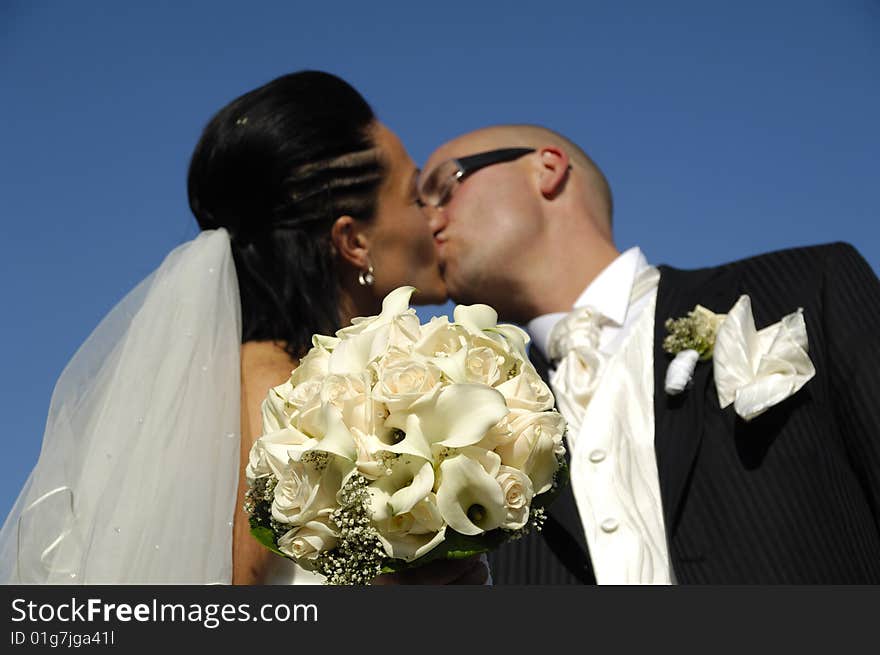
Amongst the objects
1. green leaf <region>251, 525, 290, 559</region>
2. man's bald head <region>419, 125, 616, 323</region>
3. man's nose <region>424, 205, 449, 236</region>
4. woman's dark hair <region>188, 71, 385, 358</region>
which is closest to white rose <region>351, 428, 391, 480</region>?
green leaf <region>251, 525, 290, 559</region>

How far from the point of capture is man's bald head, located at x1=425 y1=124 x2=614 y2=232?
567 centimetres

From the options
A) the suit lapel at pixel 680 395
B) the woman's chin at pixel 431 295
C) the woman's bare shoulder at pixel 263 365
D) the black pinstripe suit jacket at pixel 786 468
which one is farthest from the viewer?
the woman's chin at pixel 431 295

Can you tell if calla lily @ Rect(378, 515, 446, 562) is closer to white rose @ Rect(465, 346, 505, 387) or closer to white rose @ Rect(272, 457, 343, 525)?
white rose @ Rect(272, 457, 343, 525)

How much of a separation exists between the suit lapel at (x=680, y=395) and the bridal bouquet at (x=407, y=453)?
166 centimetres

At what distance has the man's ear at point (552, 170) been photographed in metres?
A: 5.51

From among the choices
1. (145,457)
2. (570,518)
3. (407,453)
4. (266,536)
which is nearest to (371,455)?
(407,453)

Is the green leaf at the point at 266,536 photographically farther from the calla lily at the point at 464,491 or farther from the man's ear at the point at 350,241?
the man's ear at the point at 350,241

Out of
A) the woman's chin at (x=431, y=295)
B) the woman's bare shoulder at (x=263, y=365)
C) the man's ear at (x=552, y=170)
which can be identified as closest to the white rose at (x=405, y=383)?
the woman's bare shoulder at (x=263, y=365)

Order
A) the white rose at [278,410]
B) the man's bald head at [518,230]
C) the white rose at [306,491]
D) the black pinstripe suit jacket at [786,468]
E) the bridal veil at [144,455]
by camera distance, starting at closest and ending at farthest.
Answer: the white rose at [306,491]
the white rose at [278,410]
the bridal veil at [144,455]
the black pinstripe suit jacket at [786,468]
the man's bald head at [518,230]

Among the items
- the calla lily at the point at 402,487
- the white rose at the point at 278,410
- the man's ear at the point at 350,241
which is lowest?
the calla lily at the point at 402,487

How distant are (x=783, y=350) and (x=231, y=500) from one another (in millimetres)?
2087

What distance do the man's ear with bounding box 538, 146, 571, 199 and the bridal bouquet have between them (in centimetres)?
332

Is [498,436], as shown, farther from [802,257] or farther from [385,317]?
[802,257]

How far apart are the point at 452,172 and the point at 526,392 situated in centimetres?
330
